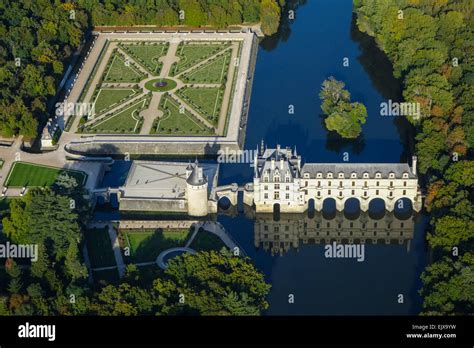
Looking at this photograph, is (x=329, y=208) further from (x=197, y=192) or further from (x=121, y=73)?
(x=121, y=73)

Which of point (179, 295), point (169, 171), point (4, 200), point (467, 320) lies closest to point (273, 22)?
point (169, 171)

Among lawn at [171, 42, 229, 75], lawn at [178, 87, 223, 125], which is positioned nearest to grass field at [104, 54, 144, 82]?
lawn at [171, 42, 229, 75]

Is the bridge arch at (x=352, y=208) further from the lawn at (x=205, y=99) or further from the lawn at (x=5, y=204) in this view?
the lawn at (x=5, y=204)

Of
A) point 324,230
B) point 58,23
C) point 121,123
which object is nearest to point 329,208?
point 324,230

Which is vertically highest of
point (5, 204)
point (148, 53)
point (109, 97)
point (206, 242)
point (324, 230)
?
point (148, 53)

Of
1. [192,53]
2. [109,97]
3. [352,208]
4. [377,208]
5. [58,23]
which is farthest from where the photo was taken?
[58,23]

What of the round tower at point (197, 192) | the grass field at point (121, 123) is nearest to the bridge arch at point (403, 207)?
the round tower at point (197, 192)

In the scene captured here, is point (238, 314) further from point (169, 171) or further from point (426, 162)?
point (426, 162)
